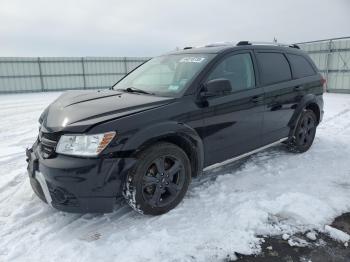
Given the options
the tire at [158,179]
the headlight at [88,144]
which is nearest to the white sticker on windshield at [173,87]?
the tire at [158,179]

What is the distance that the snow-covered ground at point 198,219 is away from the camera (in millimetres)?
2604

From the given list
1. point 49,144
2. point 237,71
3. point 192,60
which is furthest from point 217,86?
point 49,144

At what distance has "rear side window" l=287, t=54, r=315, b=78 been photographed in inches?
190

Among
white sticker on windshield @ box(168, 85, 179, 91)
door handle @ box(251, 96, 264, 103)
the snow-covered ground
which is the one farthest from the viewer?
door handle @ box(251, 96, 264, 103)

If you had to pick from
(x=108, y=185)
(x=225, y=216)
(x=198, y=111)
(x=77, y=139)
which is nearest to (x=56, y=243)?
(x=108, y=185)

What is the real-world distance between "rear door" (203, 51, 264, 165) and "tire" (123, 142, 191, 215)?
0.45 meters

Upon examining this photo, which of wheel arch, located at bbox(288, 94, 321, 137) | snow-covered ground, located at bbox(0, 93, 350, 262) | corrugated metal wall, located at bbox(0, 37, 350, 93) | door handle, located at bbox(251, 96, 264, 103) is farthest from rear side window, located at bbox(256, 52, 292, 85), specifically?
corrugated metal wall, located at bbox(0, 37, 350, 93)

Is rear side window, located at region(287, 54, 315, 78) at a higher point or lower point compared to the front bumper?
higher

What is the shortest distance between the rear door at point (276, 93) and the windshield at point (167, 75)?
1039 mm

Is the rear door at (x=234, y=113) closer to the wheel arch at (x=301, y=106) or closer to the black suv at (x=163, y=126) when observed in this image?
the black suv at (x=163, y=126)

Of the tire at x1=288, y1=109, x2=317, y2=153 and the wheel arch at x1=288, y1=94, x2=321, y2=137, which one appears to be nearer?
the wheel arch at x1=288, y1=94, x2=321, y2=137

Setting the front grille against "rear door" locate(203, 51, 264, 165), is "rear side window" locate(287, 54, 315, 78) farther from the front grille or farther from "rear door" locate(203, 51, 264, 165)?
the front grille

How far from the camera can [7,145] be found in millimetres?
5961

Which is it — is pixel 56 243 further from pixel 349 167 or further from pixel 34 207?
pixel 349 167
